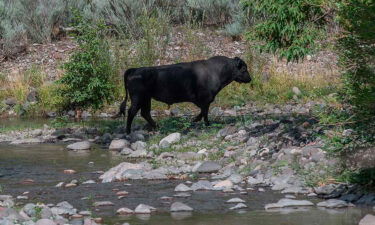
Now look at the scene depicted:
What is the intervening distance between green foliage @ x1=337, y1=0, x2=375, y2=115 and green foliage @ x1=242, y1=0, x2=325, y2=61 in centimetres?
158

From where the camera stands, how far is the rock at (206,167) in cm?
A: 1074

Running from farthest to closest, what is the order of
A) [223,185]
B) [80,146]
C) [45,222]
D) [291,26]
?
[80,146] < [291,26] < [223,185] < [45,222]

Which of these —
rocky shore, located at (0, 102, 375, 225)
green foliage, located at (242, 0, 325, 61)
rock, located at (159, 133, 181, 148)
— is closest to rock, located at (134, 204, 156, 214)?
rocky shore, located at (0, 102, 375, 225)

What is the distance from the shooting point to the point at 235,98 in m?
18.0

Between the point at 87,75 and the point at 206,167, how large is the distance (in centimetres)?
709

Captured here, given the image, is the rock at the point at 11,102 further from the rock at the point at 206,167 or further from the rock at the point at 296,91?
the rock at the point at 206,167

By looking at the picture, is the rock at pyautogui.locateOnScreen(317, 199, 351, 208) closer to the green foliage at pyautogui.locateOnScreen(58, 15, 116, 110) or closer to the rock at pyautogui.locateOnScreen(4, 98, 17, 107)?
the green foliage at pyautogui.locateOnScreen(58, 15, 116, 110)

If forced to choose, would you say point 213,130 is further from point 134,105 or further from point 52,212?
point 52,212

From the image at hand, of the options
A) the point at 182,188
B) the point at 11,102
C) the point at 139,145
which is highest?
the point at 182,188

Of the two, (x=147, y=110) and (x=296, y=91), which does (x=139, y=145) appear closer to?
(x=147, y=110)

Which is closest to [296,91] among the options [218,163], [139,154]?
[139,154]

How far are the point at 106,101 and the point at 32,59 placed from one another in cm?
556

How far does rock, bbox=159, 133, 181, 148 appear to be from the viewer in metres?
12.6

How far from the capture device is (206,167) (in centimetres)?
1076
